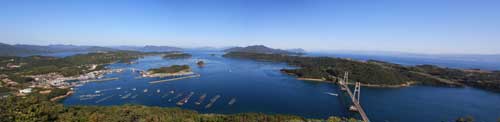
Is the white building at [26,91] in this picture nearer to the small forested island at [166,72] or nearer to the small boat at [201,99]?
the small forested island at [166,72]

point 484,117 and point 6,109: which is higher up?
point 6,109

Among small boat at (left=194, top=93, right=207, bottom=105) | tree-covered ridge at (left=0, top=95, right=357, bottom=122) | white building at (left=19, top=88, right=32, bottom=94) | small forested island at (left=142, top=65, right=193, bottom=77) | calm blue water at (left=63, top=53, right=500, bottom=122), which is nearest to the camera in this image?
tree-covered ridge at (left=0, top=95, right=357, bottom=122)

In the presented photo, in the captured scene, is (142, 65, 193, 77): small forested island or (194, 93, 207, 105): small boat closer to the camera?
(194, 93, 207, 105): small boat

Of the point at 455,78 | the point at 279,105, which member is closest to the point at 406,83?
the point at 455,78

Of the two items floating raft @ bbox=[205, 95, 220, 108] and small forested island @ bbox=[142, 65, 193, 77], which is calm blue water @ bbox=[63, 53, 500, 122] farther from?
small forested island @ bbox=[142, 65, 193, 77]

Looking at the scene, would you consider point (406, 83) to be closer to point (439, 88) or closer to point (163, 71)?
point (439, 88)

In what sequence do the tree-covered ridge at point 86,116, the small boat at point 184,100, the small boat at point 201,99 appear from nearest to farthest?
the tree-covered ridge at point 86,116 → the small boat at point 184,100 → the small boat at point 201,99

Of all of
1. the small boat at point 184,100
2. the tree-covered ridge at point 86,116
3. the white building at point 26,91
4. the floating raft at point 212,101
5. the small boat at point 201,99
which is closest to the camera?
the tree-covered ridge at point 86,116

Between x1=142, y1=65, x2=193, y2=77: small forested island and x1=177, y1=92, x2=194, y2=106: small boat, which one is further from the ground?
x1=142, y1=65, x2=193, y2=77: small forested island

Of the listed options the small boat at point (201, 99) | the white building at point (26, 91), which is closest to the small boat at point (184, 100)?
the small boat at point (201, 99)

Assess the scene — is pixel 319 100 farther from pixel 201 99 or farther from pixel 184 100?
pixel 184 100

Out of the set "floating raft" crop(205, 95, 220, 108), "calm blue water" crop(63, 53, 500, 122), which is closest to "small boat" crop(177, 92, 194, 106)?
"calm blue water" crop(63, 53, 500, 122)
